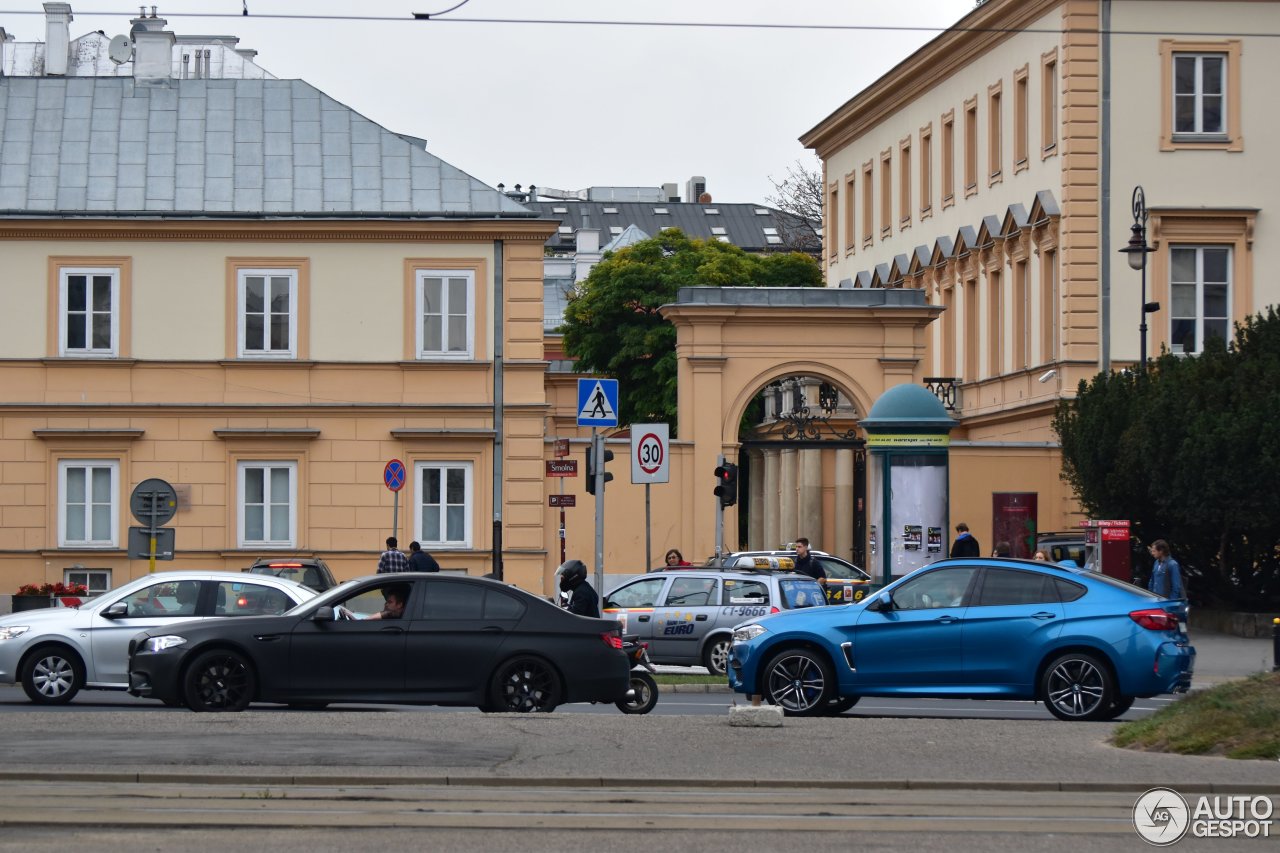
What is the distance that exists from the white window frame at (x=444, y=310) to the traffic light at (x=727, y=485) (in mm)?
5227

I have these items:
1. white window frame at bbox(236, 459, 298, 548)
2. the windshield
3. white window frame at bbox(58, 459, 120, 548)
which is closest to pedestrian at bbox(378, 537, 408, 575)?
the windshield

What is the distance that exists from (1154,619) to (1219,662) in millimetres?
10572

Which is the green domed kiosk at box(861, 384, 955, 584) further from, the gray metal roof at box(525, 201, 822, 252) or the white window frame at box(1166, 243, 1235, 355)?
the gray metal roof at box(525, 201, 822, 252)

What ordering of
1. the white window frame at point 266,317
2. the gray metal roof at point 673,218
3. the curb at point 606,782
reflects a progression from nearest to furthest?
the curb at point 606,782, the white window frame at point 266,317, the gray metal roof at point 673,218

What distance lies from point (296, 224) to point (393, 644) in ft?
65.8

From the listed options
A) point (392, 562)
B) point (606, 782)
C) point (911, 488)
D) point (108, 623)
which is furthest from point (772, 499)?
point (606, 782)

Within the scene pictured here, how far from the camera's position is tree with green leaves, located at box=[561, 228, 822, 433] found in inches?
2692

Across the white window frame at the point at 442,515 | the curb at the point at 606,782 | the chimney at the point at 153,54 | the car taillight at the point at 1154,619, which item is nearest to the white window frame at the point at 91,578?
the white window frame at the point at 442,515

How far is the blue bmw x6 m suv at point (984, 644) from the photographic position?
19734 millimetres

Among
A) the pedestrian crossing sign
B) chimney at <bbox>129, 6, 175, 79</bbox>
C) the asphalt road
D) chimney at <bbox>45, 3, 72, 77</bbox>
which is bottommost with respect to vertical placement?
the asphalt road

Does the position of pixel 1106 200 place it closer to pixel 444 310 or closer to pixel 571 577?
pixel 444 310

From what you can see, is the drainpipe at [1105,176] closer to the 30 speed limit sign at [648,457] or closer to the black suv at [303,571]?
the 30 speed limit sign at [648,457]

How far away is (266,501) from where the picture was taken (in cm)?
3809

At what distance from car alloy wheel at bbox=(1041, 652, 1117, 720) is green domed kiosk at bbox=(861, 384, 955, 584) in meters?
12.1
